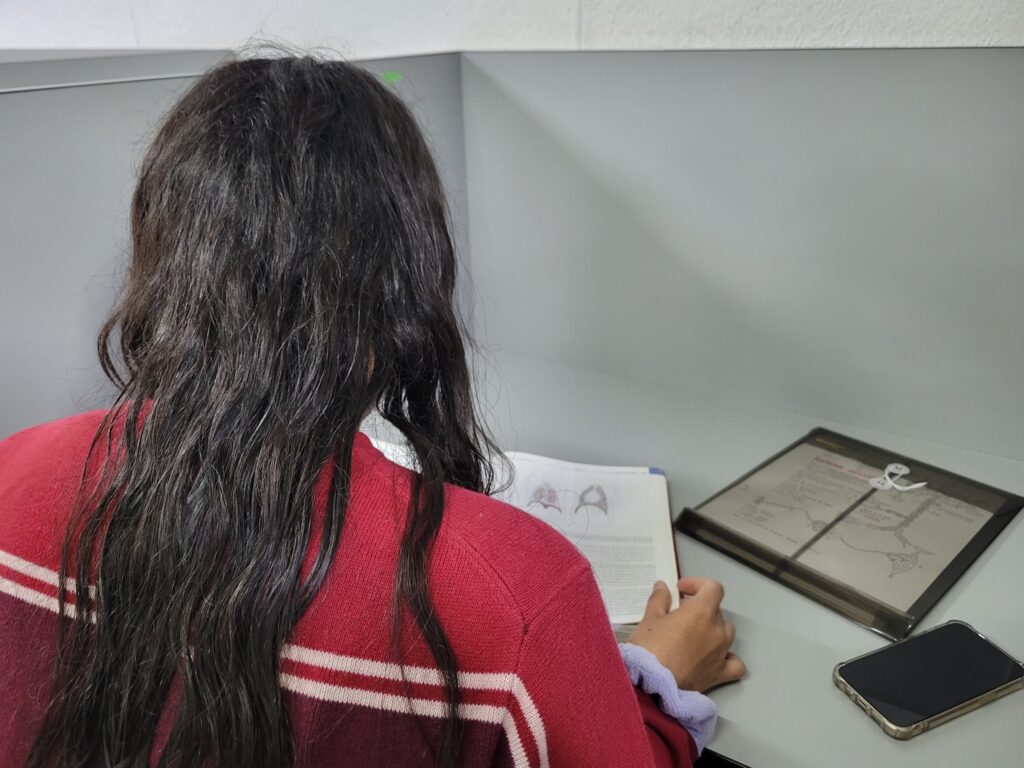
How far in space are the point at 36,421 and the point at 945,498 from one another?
3.37ft

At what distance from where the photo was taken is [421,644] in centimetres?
46

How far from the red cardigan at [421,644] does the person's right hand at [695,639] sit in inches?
8.5

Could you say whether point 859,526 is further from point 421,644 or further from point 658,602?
point 421,644

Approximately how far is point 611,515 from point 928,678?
0.37 meters

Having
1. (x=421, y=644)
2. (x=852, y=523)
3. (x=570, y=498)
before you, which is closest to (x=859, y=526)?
(x=852, y=523)

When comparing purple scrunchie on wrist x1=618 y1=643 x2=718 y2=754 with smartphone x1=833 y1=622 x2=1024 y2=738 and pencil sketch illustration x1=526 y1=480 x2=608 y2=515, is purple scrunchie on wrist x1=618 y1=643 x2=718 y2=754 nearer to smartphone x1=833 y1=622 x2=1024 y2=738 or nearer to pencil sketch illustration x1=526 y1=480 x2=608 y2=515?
smartphone x1=833 y1=622 x2=1024 y2=738

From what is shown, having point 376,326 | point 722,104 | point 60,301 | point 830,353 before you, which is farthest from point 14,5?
point 830,353

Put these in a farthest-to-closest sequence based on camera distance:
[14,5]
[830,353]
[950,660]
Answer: [14,5]
[830,353]
[950,660]

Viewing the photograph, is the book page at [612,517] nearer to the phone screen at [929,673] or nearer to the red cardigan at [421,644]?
the phone screen at [929,673]

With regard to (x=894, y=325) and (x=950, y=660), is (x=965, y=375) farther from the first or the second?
(x=950, y=660)

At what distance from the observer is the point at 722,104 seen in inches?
42.6

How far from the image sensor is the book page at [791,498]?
3.11ft

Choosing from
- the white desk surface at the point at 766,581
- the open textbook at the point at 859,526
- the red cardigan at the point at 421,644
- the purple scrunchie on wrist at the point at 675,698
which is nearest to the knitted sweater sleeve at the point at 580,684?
the red cardigan at the point at 421,644

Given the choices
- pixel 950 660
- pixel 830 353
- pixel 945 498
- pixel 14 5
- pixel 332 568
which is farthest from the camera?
pixel 14 5
